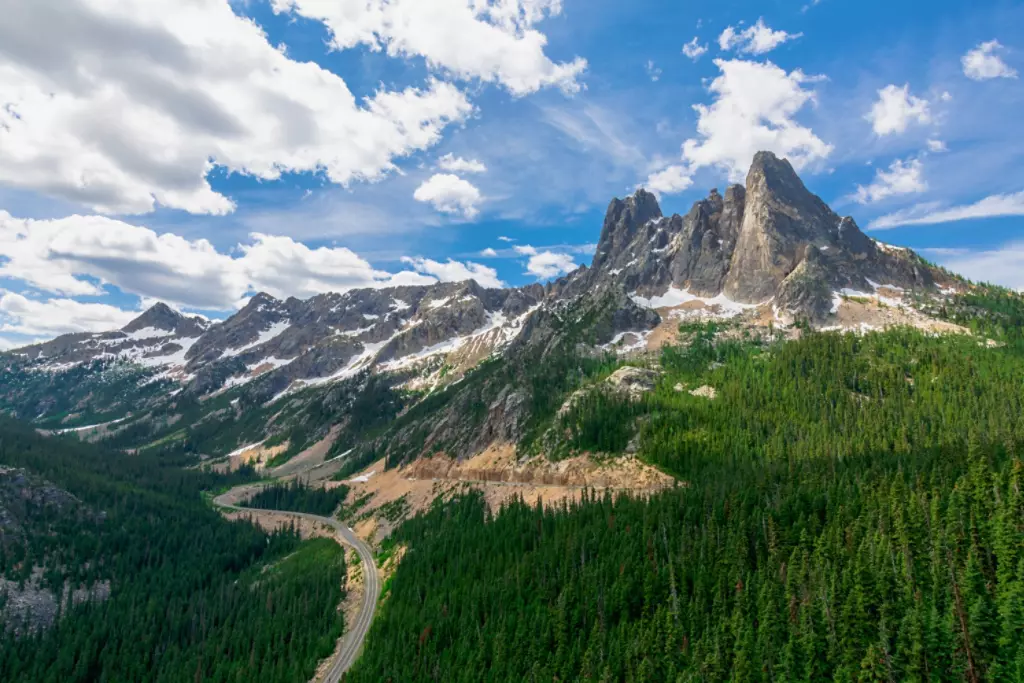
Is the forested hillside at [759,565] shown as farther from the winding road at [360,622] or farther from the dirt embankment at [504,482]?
the dirt embankment at [504,482]

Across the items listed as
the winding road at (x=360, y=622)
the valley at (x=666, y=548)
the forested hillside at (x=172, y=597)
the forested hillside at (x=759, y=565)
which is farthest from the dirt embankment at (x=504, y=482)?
the forested hillside at (x=172, y=597)

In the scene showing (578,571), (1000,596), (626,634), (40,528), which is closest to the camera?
(1000,596)

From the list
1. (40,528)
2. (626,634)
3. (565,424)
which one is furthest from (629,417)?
(40,528)

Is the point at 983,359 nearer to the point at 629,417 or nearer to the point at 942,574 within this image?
the point at 629,417

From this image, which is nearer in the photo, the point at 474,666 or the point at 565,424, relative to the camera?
the point at 474,666

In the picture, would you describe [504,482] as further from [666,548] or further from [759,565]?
[759,565]

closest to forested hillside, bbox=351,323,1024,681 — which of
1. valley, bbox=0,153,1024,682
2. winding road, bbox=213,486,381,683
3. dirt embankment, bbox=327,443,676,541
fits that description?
valley, bbox=0,153,1024,682

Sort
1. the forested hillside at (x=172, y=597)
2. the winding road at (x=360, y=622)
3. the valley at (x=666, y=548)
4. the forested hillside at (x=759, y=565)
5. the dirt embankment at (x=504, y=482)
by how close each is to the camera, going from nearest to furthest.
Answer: the forested hillside at (x=759, y=565)
the valley at (x=666, y=548)
the winding road at (x=360, y=622)
the forested hillside at (x=172, y=597)
the dirt embankment at (x=504, y=482)
